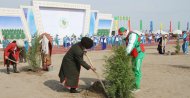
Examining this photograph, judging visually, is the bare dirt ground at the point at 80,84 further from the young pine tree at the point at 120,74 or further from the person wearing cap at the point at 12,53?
the person wearing cap at the point at 12,53

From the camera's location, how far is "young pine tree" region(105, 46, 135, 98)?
6156 millimetres

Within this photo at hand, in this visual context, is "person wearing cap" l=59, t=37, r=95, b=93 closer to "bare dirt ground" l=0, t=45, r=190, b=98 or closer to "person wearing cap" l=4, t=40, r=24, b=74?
"bare dirt ground" l=0, t=45, r=190, b=98

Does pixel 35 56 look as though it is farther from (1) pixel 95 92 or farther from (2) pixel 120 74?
(2) pixel 120 74

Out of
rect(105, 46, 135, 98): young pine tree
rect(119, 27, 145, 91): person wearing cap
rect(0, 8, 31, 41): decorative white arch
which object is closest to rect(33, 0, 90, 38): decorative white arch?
rect(0, 8, 31, 41): decorative white arch

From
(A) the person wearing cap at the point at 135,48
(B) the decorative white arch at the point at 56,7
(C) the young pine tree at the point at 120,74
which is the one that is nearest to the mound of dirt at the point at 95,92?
(C) the young pine tree at the point at 120,74

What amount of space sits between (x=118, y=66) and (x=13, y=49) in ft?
19.5

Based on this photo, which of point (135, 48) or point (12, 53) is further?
point (12, 53)

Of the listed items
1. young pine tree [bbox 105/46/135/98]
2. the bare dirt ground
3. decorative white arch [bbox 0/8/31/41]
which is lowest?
the bare dirt ground

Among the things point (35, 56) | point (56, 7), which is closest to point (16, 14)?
point (56, 7)

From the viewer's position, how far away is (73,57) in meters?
7.33

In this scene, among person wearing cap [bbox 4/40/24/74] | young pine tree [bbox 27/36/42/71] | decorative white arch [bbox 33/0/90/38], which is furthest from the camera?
decorative white arch [bbox 33/0/90/38]

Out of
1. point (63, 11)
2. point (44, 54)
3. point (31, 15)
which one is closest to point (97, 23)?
point (63, 11)

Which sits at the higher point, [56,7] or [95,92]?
[56,7]

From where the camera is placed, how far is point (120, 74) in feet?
20.2
